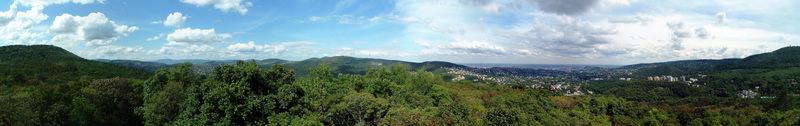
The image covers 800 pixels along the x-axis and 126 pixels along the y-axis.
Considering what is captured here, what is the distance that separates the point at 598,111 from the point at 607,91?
162851 millimetres

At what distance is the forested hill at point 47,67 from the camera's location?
66.7 m

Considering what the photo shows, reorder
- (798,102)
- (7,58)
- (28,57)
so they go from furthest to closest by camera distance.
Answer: (28,57) < (7,58) < (798,102)

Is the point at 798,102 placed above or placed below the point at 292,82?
below

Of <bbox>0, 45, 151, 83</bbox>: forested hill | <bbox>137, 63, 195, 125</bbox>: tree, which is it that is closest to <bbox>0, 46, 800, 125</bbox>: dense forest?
<bbox>137, 63, 195, 125</bbox>: tree

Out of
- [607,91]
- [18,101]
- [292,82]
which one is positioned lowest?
[607,91]

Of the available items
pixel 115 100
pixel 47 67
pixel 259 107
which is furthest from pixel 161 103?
pixel 47 67

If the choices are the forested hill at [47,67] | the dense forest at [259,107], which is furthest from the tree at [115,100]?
the forested hill at [47,67]

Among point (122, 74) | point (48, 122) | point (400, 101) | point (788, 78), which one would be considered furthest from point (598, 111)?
point (788, 78)

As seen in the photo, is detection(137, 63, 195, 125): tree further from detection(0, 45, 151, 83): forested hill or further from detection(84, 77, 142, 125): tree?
detection(0, 45, 151, 83): forested hill

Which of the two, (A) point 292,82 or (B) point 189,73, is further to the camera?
(B) point 189,73

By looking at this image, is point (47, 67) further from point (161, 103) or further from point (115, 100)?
point (161, 103)

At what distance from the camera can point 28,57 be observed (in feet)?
357

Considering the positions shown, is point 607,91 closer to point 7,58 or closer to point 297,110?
point 297,110

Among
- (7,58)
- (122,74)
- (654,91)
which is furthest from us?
(654,91)
